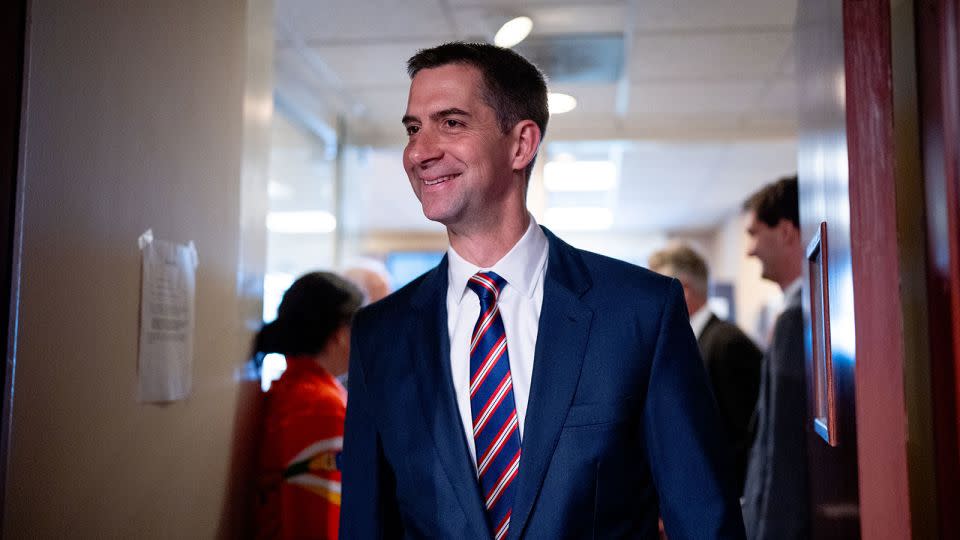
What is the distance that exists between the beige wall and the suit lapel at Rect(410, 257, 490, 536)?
1.82 ft

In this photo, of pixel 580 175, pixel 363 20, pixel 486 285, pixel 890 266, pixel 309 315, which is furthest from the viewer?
pixel 580 175

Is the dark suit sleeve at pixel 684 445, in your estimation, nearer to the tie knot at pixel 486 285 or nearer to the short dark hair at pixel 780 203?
the tie knot at pixel 486 285

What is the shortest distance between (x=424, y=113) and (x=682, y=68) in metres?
2.64

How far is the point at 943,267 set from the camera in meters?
1.11

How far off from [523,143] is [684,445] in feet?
2.08

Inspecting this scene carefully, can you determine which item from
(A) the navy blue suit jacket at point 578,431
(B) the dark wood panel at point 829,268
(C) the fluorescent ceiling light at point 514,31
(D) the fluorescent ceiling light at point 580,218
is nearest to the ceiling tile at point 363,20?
(C) the fluorescent ceiling light at point 514,31

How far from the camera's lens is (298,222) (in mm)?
4883

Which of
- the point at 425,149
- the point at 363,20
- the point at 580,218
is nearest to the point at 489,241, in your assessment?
the point at 425,149

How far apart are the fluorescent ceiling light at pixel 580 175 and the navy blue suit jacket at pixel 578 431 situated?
5059 mm

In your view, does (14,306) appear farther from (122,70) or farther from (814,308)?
(814,308)

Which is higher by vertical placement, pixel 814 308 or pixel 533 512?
pixel 814 308

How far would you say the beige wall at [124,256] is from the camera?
127 centimetres

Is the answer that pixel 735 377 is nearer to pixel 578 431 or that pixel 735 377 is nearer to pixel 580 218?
pixel 578 431

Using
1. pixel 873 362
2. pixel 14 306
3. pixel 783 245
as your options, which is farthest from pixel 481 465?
pixel 783 245
